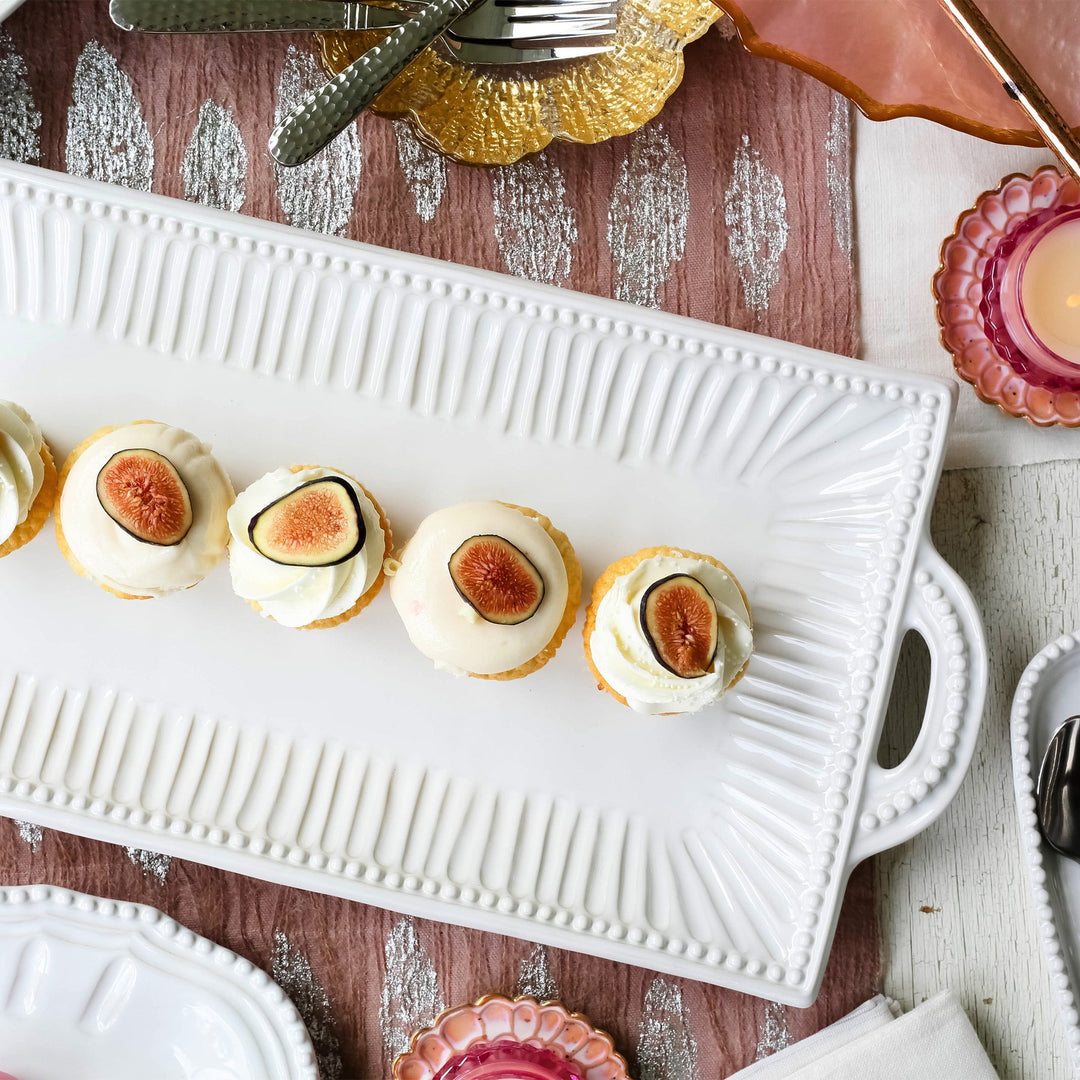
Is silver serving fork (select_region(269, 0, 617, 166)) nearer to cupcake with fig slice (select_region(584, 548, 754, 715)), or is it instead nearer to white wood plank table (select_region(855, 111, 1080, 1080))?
white wood plank table (select_region(855, 111, 1080, 1080))

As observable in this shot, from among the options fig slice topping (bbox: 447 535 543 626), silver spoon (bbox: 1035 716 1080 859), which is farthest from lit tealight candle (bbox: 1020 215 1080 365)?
fig slice topping (bbox: 447 535 543 626)

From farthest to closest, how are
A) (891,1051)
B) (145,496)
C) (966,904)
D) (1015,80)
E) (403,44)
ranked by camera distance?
(966,904), (891,1051), (403,44), (145,496), (1015,80)

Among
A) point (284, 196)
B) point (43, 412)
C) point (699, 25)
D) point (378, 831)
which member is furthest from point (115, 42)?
point (378, 831)

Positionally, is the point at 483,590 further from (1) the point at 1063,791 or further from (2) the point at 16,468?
(1) the point at 1063,791

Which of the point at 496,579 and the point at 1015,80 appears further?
the point at 496,579

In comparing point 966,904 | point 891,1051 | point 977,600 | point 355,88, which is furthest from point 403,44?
point 891,1051

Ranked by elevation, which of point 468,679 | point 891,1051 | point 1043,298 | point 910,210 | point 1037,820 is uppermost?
point 910,210

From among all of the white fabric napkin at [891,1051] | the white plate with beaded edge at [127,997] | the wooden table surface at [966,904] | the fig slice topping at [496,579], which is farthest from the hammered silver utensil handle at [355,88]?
the white fabric napkin at [891,1051]

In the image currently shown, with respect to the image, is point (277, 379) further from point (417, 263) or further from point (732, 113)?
point (732, 113)

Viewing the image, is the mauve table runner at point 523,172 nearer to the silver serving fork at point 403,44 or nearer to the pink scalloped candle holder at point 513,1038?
the silver serving fork at point 403,44
